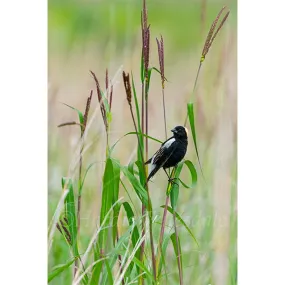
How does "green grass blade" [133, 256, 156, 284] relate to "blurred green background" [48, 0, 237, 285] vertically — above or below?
below

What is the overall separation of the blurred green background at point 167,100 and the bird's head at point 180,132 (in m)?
0.02

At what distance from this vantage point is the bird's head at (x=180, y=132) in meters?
2.10

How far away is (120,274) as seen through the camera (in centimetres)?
206

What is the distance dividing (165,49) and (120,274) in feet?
1.87

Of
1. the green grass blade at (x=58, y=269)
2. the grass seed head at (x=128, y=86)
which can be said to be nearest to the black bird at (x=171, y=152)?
the grass seed head at (x=128, y=86)

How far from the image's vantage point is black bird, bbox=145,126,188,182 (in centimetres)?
208

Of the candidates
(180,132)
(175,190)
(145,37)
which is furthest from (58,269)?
(145,37)

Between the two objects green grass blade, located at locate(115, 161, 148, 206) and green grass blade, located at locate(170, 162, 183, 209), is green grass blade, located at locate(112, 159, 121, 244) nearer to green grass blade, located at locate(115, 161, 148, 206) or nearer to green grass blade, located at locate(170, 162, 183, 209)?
green grass blade, located at locate(115, 161, 148, 206)

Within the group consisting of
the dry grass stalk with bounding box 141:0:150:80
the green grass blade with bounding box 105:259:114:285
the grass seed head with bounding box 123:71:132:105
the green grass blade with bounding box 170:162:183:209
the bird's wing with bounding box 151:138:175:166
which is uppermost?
the dry grass stalk with bounding box 141:0:150:80

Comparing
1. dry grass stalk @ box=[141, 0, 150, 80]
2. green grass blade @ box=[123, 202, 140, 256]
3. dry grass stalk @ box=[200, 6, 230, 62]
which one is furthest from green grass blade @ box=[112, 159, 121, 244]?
dry grass stalk @ box=[200, 6, 230, 62]

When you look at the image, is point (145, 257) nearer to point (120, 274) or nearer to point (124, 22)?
point (120, 274)

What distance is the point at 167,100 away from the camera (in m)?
2.10

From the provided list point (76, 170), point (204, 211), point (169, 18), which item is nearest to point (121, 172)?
point (76, 170)

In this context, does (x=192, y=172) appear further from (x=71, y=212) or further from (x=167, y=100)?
(x=71, y=212)
